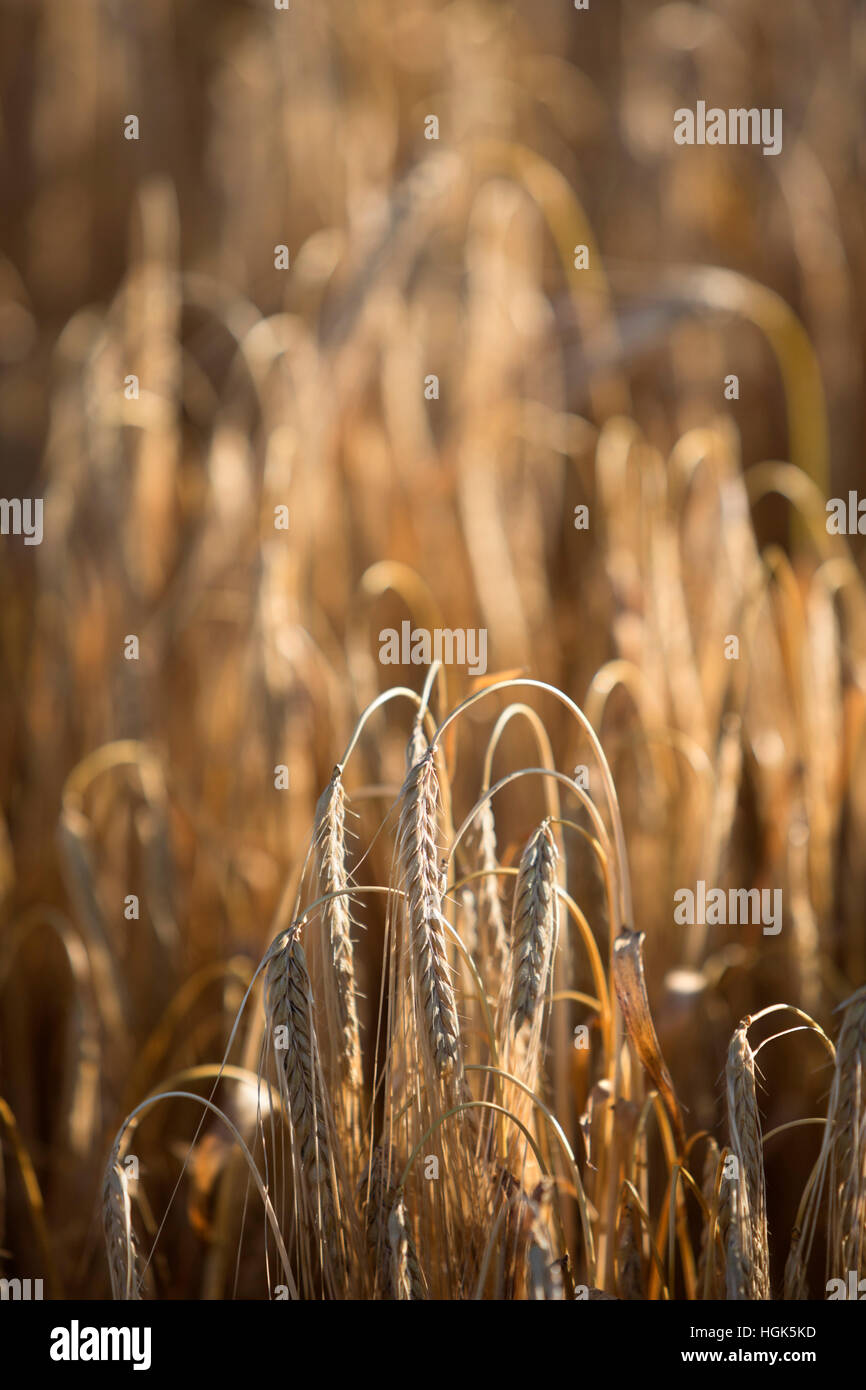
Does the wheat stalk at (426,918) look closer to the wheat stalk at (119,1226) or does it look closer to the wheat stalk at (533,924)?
the wheat stalk at (533,924)

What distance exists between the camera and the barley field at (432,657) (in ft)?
1.99

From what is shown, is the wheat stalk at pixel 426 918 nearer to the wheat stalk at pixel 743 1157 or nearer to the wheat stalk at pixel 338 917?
the wheat stalk at pixel 338 917

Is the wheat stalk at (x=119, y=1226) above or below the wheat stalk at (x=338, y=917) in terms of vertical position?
below

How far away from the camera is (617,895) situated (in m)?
0.67

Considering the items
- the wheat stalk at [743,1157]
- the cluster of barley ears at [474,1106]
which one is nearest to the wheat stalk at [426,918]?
the cluster of barley ears at [474,1106]

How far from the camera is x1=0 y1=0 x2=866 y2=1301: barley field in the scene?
23.9 inches

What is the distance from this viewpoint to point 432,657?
1.12 m

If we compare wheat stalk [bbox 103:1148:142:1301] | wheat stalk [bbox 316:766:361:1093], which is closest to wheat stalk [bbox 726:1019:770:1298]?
wheat stalk [bbox 316:766:361:1093]

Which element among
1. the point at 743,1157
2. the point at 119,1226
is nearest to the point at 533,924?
the point at 743,1157

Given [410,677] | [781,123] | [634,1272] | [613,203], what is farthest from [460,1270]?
[613,203]

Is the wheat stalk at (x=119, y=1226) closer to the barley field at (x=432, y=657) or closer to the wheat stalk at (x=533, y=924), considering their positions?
the barley field at (x=432, y=657)

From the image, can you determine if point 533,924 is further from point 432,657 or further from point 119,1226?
point 432,657

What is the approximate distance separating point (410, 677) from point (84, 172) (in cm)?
136

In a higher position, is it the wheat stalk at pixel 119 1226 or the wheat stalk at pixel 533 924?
the wheat stalk at pixel 533 924
